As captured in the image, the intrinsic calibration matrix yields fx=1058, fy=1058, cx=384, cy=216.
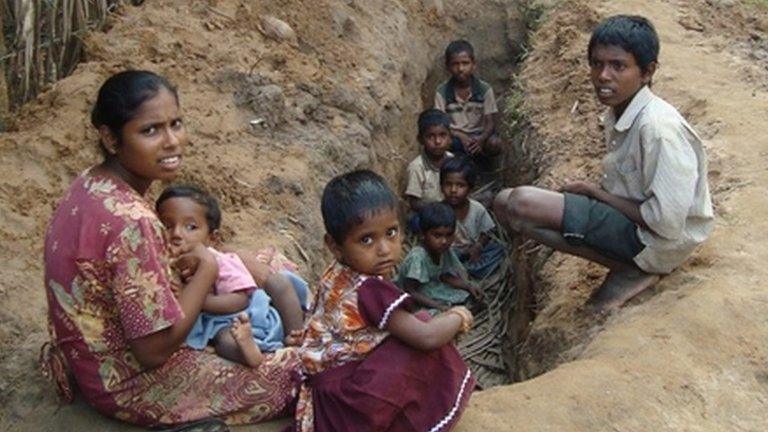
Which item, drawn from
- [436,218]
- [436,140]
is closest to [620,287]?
[436,218]

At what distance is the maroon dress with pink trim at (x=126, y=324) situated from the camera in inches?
125

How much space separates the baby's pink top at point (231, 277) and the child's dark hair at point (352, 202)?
58cm

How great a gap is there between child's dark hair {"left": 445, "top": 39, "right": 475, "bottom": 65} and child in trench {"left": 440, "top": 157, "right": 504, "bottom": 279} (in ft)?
4.05

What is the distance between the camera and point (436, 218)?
259 inches

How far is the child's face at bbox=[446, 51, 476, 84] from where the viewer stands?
27.0ft

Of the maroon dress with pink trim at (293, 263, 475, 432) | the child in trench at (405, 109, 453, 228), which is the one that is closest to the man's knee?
the maroon dress with pink trim at (293, 263, 475, 432)

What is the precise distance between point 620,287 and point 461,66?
156 inches

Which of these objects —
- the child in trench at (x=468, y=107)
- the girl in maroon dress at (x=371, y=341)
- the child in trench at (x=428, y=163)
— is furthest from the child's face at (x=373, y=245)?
the child in trench at (x=468, y=107)

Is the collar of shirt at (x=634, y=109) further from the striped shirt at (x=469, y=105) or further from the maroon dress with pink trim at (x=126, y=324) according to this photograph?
the striped shirt at (x=469, y=105)

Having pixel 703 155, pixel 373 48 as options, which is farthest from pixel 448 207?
pixel 703 155

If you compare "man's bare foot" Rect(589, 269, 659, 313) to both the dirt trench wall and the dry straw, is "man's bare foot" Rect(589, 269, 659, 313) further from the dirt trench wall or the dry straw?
the dry straw

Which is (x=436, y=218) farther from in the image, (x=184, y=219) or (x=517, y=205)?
(x=184, y=219)

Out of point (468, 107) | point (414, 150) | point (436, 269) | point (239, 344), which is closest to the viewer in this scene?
point (239, 344)

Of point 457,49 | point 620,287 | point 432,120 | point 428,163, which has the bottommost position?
point 428,163
